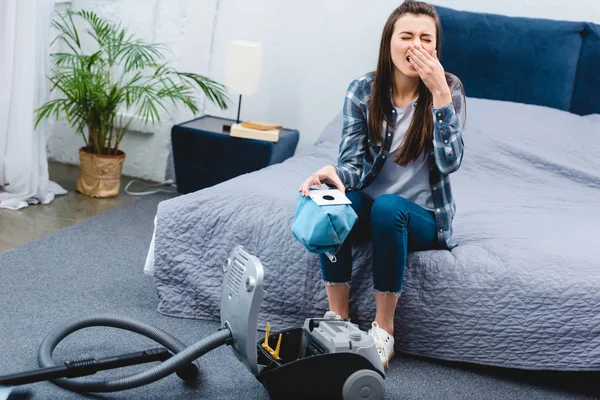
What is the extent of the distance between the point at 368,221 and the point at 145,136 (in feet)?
6.00

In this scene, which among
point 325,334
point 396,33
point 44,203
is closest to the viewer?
point 325,334

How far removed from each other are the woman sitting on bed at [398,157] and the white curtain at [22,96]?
5.11 ft

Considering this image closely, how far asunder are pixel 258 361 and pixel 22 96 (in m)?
1.83

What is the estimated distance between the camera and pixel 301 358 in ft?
5.67

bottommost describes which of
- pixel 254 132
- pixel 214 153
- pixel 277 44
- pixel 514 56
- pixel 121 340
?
pixel 121 340

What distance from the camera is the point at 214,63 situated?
12.0ft

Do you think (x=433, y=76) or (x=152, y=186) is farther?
(x=152, y=186)

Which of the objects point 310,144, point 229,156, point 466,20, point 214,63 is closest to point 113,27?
point 214,63

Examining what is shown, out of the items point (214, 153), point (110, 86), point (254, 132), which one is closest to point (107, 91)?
point (110, 86)

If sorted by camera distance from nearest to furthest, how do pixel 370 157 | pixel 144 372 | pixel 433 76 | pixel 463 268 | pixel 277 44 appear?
pixel 144 372 → pixel 433 76 → pixel 463 268 → pixel 370 157 → pixel 277 44

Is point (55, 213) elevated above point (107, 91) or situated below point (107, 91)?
A: below

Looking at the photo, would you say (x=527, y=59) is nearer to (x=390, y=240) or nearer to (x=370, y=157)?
(x=370, y=157)

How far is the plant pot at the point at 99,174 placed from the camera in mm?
3289

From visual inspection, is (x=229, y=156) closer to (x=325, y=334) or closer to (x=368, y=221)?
(x=368, y=221)
